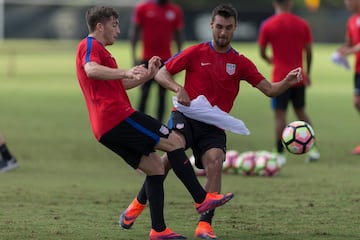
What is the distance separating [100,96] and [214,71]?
1.33 m

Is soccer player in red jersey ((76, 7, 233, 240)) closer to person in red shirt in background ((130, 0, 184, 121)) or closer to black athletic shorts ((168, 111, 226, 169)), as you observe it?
black athletic shorts ((168, 111, 226, 169))

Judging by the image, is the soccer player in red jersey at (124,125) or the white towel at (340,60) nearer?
the soccer player in red jersey at (124,125)

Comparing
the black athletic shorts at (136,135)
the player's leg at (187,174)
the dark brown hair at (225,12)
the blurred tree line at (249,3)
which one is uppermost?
the blurred tree line at (249,3)

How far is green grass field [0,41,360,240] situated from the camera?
8.06 m

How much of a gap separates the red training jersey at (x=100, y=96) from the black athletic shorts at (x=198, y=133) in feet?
2.89

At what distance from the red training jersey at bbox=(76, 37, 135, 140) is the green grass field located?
1.03m

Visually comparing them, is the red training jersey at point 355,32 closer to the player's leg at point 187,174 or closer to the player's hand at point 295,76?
the player's hand at point 295,76

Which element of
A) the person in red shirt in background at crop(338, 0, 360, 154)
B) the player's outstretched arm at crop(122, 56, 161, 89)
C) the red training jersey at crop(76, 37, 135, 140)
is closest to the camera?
the player's outstretched arm at crop(122, 56, 161, 89)

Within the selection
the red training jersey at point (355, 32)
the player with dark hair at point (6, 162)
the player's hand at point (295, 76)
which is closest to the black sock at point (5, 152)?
the player with dark hair at point (6, 162)

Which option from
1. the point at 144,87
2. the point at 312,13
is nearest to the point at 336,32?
the point at 312,13

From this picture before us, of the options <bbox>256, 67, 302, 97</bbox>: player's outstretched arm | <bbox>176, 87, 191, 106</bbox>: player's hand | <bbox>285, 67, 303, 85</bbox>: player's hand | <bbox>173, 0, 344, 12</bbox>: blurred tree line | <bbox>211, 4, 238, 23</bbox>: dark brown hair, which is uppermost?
<bbox>173, 0, 344, 12</bbox>: blurred tree line

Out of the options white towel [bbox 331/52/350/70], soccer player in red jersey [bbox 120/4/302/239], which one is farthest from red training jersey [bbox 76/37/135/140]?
white towel [bbox 331/52/350/70]

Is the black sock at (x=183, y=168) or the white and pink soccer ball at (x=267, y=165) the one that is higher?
the black sock at (x=183, y=168)

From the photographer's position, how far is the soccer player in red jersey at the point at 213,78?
8.01 metres
